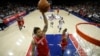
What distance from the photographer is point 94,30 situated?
1358 centimetres

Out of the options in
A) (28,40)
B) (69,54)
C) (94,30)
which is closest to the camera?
(69,54)

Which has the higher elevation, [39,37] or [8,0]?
[39,37]

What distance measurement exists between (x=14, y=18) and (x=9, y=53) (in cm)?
972

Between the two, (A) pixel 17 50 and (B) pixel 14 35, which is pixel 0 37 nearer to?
(B) pixel 14 35

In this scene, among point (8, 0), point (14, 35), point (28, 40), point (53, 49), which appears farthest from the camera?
point (8, 0)

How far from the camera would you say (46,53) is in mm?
3977

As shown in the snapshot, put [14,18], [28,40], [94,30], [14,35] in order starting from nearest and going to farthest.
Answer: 1. [28,40]
2. [14,35]
3. [94,30]
4. [14,18]

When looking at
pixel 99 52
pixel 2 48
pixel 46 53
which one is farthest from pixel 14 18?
pixel 46 53

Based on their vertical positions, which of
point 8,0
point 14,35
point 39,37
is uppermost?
point 39,37

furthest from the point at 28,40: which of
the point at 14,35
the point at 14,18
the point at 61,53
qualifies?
the point at 14,18

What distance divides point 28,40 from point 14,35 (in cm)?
178

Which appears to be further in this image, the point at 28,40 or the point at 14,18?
the point at 14,18

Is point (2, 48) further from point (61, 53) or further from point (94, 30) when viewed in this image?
point (94, 30)

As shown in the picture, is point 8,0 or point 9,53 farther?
point 8,0
